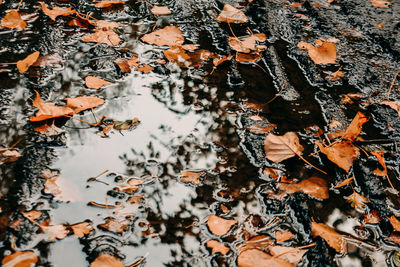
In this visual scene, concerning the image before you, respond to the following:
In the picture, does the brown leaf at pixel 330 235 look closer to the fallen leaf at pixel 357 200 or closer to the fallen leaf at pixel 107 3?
the fallen leaf at pixel 357 200

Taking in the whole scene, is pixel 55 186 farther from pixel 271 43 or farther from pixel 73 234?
pixel 271 43

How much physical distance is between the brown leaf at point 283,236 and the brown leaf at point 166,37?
1490 millimetres

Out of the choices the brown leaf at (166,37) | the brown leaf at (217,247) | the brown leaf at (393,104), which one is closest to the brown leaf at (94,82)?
the brown leaf at (166,37)

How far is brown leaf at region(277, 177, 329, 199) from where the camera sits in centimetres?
147

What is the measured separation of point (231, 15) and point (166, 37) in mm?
642

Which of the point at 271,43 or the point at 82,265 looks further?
the point at 271,43

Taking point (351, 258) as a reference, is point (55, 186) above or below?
above

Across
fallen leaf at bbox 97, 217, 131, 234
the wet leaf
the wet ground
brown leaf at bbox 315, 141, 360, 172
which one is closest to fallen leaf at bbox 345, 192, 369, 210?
the wet ground

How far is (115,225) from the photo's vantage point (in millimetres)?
1305

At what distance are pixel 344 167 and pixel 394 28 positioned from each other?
5.84 ft

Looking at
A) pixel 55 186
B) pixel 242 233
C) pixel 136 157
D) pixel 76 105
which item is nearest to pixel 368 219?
pixel 242 233

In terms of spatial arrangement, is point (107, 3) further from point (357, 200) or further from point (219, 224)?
point (357, 200)

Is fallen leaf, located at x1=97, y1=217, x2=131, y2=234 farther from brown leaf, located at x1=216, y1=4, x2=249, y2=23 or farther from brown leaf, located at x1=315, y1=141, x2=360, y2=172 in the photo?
brown leaf, located at x1=216, y1=4, x2=249, y2=23

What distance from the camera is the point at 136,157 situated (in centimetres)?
158
